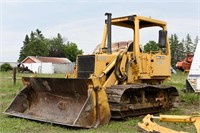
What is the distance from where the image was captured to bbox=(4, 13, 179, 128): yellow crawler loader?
6.94 m

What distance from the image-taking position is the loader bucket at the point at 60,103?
672 centimetres

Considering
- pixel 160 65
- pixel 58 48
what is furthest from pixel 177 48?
pixel 160 65

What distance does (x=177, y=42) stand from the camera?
8494cm

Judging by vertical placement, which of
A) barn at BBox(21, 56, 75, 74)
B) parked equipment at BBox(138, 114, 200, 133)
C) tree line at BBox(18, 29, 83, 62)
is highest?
tree line at BBox(18, 29, 83, 62)

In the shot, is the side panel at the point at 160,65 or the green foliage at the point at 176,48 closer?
the side panel at the point at 160,65

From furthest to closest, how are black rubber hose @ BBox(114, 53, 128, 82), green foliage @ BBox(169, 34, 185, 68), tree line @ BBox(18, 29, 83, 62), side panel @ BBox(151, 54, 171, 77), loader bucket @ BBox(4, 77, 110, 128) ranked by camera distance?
green foliage @ BBox(169, 34, 185, 68)
tree line @ BBox(18, 29, 83, 62)
side panel @ BBox(151, 54, 171, 77)
black rubber hose @ BBox(114, 53, 128, 82)
loader bucket @ BBox(4, 77, 110, 128)

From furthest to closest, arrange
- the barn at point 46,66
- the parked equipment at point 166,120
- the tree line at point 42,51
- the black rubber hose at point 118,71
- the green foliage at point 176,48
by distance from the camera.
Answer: the green foliage at point 176,48 < the tree line at point 42,51 < the barn at point 46,66 < the black rubber hose at point 118,71 < the parked equipment at point 166,120

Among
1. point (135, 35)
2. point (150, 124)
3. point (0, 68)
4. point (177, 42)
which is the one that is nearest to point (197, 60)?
point (135, 35)

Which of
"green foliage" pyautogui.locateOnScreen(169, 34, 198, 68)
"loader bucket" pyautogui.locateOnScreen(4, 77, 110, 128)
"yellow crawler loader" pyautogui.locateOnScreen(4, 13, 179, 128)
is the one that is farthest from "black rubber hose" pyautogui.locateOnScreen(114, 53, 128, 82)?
"green foliage" pyautogui.locateOnScreen(169, 34, 198, 68)

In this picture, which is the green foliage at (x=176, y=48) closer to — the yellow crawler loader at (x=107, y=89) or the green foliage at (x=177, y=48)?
the green foliage at (x=177, y=48)

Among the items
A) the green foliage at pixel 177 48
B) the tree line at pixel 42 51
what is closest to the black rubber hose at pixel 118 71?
the tree line at pixel 42 51

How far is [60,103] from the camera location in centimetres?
768

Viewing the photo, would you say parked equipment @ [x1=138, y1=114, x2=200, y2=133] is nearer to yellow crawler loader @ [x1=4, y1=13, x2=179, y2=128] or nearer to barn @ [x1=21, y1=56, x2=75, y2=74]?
yellow crawler loader @ [x1=4, y1=13, x2=179, y2=128]

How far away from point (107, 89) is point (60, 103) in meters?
1.13
